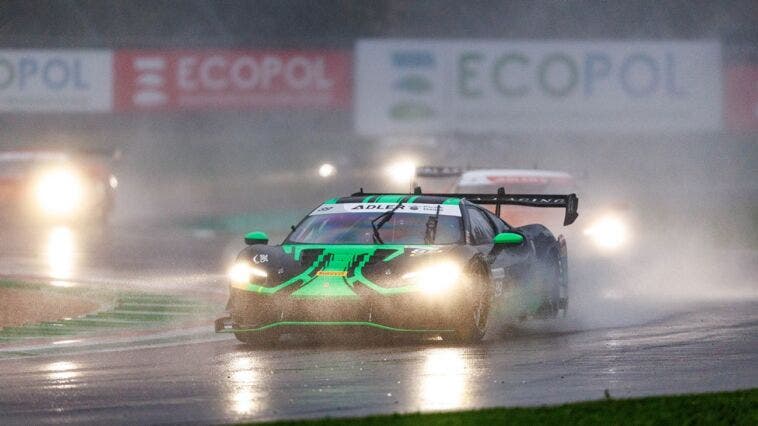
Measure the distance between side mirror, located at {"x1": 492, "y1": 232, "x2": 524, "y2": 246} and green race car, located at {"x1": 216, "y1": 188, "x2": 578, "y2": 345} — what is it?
0.03ft

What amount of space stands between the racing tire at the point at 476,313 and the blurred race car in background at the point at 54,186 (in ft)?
59.9

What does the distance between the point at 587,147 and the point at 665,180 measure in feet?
8.77

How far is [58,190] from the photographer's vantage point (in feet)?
102

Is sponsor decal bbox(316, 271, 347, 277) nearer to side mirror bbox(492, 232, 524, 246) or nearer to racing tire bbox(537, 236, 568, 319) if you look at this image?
side mirror bbox(492, 232, 524, 246)

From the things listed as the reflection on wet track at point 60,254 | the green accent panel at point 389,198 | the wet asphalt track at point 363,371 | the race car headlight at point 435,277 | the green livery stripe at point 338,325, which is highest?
the green accent panel at point 389,198

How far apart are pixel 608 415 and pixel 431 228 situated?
4615 mm

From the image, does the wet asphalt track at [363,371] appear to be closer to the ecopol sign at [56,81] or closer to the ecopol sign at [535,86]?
the ecopol sign at [535,86]

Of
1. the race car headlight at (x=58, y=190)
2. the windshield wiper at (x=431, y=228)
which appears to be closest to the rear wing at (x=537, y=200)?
the windshield wiper at (x=431, y=228)

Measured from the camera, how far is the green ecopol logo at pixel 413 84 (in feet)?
139

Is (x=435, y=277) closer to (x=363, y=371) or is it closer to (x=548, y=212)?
(x=363, y=371)

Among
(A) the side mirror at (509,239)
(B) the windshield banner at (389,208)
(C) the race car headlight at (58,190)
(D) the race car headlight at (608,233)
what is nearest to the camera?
(A) the side mirror at (509,239)

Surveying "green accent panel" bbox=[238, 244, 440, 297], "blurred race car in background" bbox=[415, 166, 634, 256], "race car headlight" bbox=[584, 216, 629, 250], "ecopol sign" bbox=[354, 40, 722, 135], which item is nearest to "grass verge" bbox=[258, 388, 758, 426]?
"green accent panel" bbox=[238, 244, 440, 297]

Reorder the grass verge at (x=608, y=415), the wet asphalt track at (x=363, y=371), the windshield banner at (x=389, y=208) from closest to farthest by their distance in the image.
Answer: the grass verge at (x=608, y=415) → the wet asphalt track at (x=363, y=371) → the windshield banner at (x=389, y=208)

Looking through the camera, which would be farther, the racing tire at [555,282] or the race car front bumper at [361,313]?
the racing tire at [555,282]
